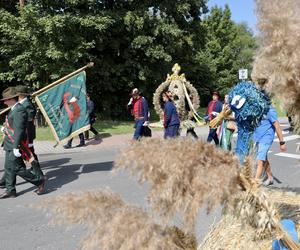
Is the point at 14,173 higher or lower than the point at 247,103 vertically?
lower

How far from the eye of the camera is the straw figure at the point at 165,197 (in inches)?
39.5

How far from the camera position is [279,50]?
108 centimetres

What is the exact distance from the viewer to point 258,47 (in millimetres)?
1145

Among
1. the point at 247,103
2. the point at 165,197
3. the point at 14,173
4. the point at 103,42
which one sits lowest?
the point at 14,173

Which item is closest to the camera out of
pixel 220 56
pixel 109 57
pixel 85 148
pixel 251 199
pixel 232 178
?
pixel 232 178

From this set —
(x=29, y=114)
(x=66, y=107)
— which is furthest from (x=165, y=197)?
(x=66, y=107)

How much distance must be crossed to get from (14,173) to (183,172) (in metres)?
7.19

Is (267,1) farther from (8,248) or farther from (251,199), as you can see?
(8,248)

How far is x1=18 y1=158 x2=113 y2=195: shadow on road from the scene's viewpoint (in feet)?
28.4

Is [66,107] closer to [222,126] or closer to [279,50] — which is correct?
[222,126]

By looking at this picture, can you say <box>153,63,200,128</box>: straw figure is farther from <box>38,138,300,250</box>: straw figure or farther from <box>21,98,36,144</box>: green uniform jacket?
<box>38,138,300,250</box>: straw figure

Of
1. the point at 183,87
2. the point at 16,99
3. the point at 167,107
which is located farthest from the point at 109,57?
the point at 16,99

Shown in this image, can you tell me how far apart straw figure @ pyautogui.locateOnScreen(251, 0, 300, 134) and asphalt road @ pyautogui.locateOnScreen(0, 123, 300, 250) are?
0.36 meters

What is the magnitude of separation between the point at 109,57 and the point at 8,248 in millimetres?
19030
